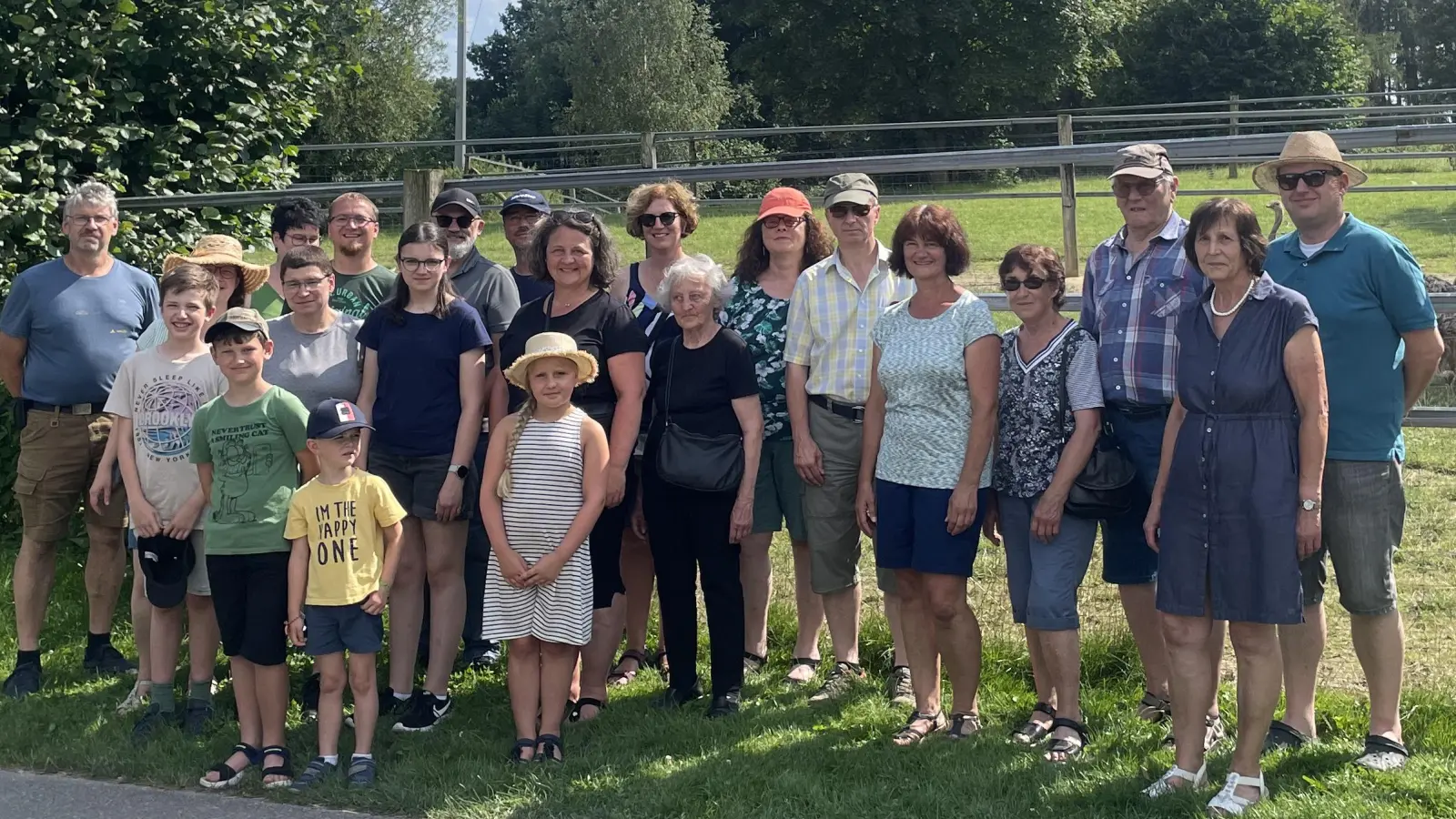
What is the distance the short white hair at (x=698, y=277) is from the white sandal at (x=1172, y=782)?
2.14 meters

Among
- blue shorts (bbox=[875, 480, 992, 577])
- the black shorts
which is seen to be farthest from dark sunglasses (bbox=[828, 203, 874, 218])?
the black shorts

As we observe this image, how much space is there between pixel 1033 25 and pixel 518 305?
3550 cm

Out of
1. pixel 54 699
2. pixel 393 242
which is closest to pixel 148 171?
pixel 54 699

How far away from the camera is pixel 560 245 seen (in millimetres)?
4945

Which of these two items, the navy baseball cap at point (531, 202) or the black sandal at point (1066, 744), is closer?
the black sandal at point (1066, 744)

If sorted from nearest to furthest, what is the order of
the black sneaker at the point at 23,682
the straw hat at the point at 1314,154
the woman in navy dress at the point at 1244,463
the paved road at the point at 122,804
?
the woman in navy dress at the point at 1244,463 → the straw hat at the point at 1314,154 → the paved road at the point at 122,804 → the black sneaker at the point at 23,682

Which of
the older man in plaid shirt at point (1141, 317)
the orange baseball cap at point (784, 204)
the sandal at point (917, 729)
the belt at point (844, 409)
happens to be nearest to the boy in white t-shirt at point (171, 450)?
the orange baseball cap at point (784, 204)

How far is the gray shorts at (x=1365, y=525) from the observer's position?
4191 millimetres

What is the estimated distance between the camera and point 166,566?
512 cm

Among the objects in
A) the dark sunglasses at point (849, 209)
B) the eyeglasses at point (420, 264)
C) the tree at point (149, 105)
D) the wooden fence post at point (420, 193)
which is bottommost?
the eyeglasses at point (420, 264)

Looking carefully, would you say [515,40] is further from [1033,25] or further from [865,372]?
[865,372]

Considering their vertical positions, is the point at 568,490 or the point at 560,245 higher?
the point at 560,245

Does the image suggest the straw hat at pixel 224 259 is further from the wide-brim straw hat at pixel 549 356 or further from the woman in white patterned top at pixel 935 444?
the woman in white patterned top at pixel 935 444

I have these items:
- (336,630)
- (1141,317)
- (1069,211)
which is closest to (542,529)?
(336,630)
